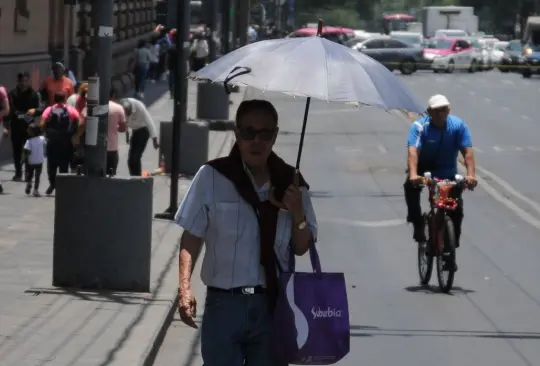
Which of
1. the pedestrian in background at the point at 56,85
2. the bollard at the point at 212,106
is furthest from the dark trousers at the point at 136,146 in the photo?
the bollard at the point at 212,106

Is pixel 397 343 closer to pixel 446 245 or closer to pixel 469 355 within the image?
pixel 469 355

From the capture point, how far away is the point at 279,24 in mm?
94938

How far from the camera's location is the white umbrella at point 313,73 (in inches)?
241

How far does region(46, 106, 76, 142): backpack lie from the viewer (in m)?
18.9

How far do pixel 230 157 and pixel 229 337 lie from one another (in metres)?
0.72

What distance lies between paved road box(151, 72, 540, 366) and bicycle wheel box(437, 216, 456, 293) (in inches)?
4.7

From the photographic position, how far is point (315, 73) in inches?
243

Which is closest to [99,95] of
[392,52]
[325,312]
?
[325,312]

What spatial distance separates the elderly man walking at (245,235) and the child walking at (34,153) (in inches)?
542

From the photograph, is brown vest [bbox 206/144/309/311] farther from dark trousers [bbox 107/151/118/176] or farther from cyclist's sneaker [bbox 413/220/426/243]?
dark trousers [bbox 107/151/118/176]

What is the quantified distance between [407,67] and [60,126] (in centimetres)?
4713

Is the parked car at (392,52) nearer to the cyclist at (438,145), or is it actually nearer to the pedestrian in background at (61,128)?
the pedestrian in background at (61,128)

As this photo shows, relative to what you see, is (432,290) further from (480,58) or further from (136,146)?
(480,58)

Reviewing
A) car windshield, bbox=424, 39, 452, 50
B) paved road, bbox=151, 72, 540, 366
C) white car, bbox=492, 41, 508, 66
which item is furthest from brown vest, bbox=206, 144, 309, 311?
white car, bbox=492, 41, 508, 66
